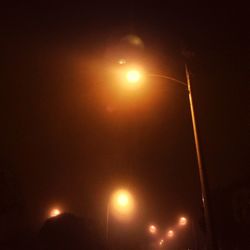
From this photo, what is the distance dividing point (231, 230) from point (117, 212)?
65.9 feet

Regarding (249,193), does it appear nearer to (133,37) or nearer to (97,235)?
(133,37)

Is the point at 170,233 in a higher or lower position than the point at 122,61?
lower

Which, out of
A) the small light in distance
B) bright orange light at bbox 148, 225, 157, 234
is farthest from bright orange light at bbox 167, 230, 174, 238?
the small light in distance

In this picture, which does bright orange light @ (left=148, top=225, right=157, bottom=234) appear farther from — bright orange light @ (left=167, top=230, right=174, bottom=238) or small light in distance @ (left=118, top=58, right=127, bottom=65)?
small light in distance @ (left=118, top=58, right=127, bottom=65)

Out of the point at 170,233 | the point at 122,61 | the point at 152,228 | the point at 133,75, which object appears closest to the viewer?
the point at 133,75

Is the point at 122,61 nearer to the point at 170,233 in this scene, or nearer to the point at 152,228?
the point at 152,228

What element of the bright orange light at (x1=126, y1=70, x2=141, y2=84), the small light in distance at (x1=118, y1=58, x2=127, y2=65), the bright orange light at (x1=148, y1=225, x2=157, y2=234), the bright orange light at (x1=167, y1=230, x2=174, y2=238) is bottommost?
the bright orange light at (x1=167, y1=230, x2=174, y2=238)

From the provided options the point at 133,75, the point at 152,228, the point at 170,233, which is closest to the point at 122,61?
the point at 133,75

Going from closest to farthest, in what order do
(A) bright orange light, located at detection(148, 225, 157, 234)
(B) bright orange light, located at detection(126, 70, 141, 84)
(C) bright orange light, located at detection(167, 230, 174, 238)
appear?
(B) bright orange light, located at detection(126, 70, 141, 84) < (A) bright orange light, located at detection(148, 225, 157, 234) < (C) bright orange light, located at detection(167, 230, 174, 238)

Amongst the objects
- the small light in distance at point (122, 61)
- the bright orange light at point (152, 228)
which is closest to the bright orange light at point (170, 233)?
the bright orange light at point (152, 228)

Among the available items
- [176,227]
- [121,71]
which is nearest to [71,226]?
[176,227]

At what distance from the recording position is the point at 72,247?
6431 cm

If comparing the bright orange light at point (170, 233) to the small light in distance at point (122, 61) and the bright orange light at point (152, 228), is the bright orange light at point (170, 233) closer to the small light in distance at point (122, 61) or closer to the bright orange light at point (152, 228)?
the bright orange light at point (152, 228)

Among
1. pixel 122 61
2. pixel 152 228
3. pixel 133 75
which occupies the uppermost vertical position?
pixel 122 61
